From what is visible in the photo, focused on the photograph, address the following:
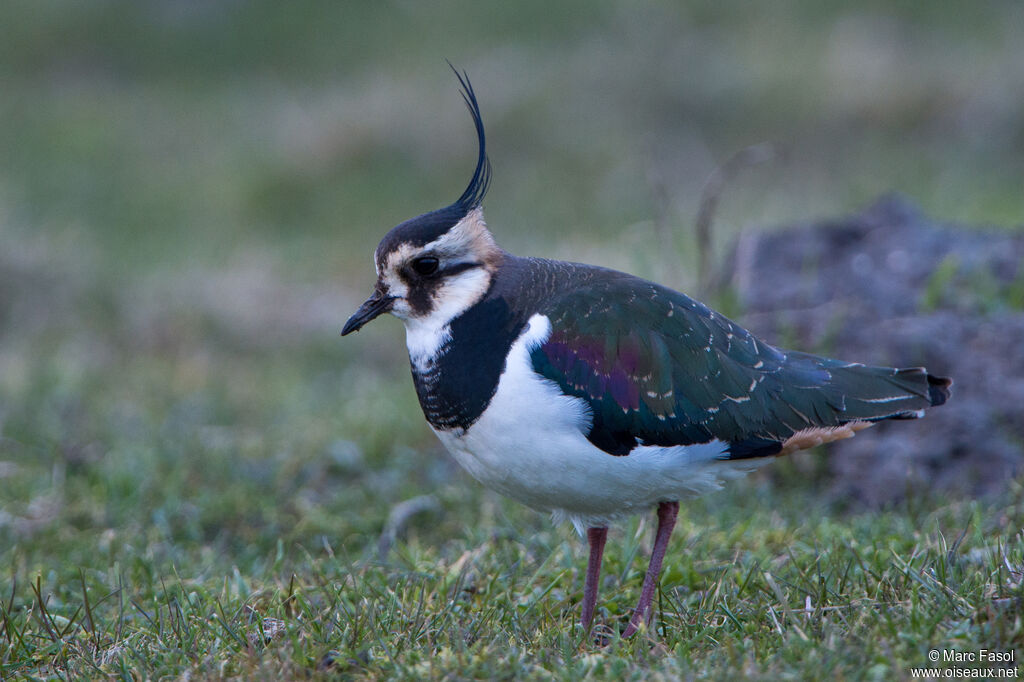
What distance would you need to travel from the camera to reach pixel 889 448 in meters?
5.18

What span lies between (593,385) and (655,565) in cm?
65

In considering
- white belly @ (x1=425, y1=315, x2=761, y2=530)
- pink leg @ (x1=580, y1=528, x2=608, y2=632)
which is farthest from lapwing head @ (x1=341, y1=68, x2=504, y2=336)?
pink leg @ (x1=580, y1=528, x2=608, y2=632)

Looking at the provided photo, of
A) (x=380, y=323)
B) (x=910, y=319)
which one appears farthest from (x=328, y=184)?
(x=910, y=319)

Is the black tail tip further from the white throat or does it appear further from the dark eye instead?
the dark eye

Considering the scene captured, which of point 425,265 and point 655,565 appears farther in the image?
point 425,265

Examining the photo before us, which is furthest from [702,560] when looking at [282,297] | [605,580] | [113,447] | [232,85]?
[232,85]

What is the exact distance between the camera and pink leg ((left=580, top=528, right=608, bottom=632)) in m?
3.75

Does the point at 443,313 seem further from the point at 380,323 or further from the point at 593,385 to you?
the point at 380,323

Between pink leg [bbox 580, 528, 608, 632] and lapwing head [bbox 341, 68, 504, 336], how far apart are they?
0.90 meters

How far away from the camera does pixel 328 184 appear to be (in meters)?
12.3

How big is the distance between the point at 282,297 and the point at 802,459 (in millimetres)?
5044

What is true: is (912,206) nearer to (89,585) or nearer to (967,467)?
(967,467)

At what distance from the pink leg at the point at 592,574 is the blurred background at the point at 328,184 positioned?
4.15 feet

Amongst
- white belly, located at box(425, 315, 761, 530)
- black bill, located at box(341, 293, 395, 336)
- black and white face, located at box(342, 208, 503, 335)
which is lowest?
white belly, located at box(425, 315, 761, 530)
